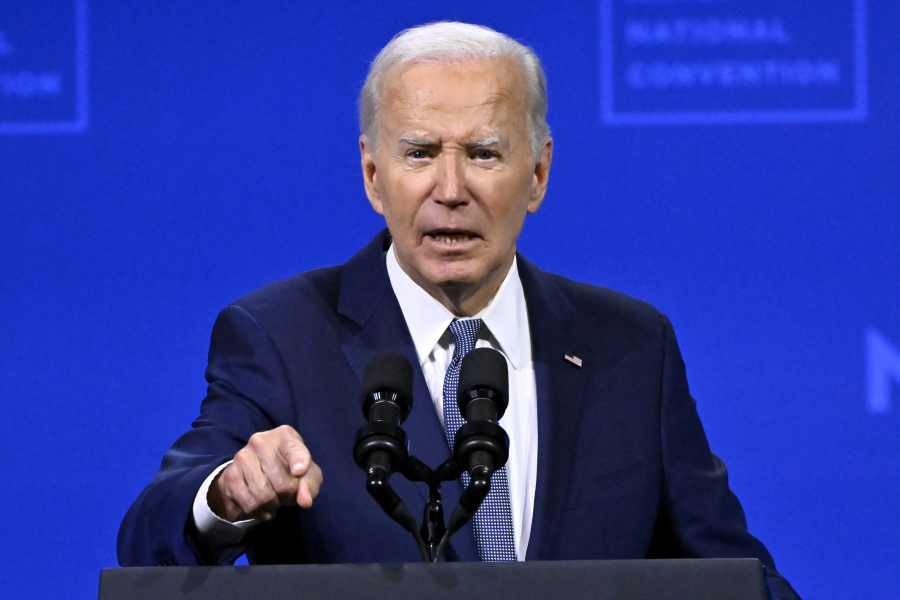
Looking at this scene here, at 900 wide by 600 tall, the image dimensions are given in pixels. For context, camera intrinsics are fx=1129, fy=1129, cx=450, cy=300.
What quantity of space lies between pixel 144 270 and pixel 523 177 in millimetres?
1291

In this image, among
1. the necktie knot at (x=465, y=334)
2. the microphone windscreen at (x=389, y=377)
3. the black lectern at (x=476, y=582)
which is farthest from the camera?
the necktie knot at (x=465, y=334)

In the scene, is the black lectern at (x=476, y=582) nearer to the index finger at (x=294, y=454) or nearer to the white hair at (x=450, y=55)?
the index finger at (x=294, y=454)

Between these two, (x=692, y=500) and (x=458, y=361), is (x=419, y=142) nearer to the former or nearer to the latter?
(x=458, y=361)

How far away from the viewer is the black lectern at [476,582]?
3.83 ft

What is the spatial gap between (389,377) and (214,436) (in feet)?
1.90

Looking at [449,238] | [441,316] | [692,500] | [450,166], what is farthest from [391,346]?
[692,500]

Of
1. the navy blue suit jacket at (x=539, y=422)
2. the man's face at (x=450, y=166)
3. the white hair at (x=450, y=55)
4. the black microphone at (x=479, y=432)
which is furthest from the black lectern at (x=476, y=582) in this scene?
the white hair at (x=450, y=55)

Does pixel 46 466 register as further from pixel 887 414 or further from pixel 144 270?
pixel 887 414

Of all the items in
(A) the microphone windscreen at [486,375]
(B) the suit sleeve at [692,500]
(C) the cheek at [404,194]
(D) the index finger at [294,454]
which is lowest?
(B) the suit sleeve at [692,500]

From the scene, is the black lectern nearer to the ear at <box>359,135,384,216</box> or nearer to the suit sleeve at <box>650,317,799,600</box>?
the suit sleeve at <box>650,317,799,600</box>

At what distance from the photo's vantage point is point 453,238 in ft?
6.54

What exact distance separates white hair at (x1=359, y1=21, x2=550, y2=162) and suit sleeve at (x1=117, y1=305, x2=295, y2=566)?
1.47ft

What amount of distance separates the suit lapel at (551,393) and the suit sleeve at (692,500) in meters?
0.19

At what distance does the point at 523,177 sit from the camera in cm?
208
